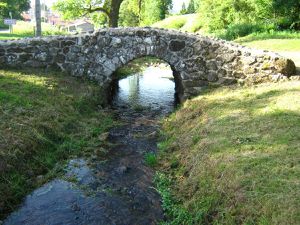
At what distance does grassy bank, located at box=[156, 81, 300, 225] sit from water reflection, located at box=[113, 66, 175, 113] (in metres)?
4.84

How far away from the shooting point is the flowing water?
761 cm

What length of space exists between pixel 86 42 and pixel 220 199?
401 inches

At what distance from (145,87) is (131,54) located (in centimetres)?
653

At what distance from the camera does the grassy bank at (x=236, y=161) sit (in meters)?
6.47

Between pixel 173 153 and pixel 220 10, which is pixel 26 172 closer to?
pixel 173 153

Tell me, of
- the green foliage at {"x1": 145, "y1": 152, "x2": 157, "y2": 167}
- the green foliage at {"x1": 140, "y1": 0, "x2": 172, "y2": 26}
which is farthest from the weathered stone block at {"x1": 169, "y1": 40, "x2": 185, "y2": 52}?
the green foliage at {"x1": 140, "y1": 0, "x2": 172, "y2": 26}

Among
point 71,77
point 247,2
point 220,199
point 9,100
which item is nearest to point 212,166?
point 220,199

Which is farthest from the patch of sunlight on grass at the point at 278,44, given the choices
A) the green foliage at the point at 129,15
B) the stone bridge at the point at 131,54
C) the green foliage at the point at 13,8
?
the green foliage at the point at 13,8

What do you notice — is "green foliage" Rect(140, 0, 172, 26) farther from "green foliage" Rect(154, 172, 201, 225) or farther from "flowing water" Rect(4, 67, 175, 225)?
"green foliage" Rect(154, 172, 201, 225)

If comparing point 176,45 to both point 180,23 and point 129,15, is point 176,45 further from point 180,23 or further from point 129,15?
point 129,15

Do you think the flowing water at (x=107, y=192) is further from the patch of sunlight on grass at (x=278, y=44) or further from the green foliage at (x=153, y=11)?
the green foliage at (x=153, y=11)

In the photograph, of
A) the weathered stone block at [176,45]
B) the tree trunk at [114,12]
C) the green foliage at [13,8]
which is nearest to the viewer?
the weathered stone block at [176,45]

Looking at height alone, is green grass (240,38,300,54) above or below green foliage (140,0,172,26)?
below

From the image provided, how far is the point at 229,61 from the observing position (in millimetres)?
14391
